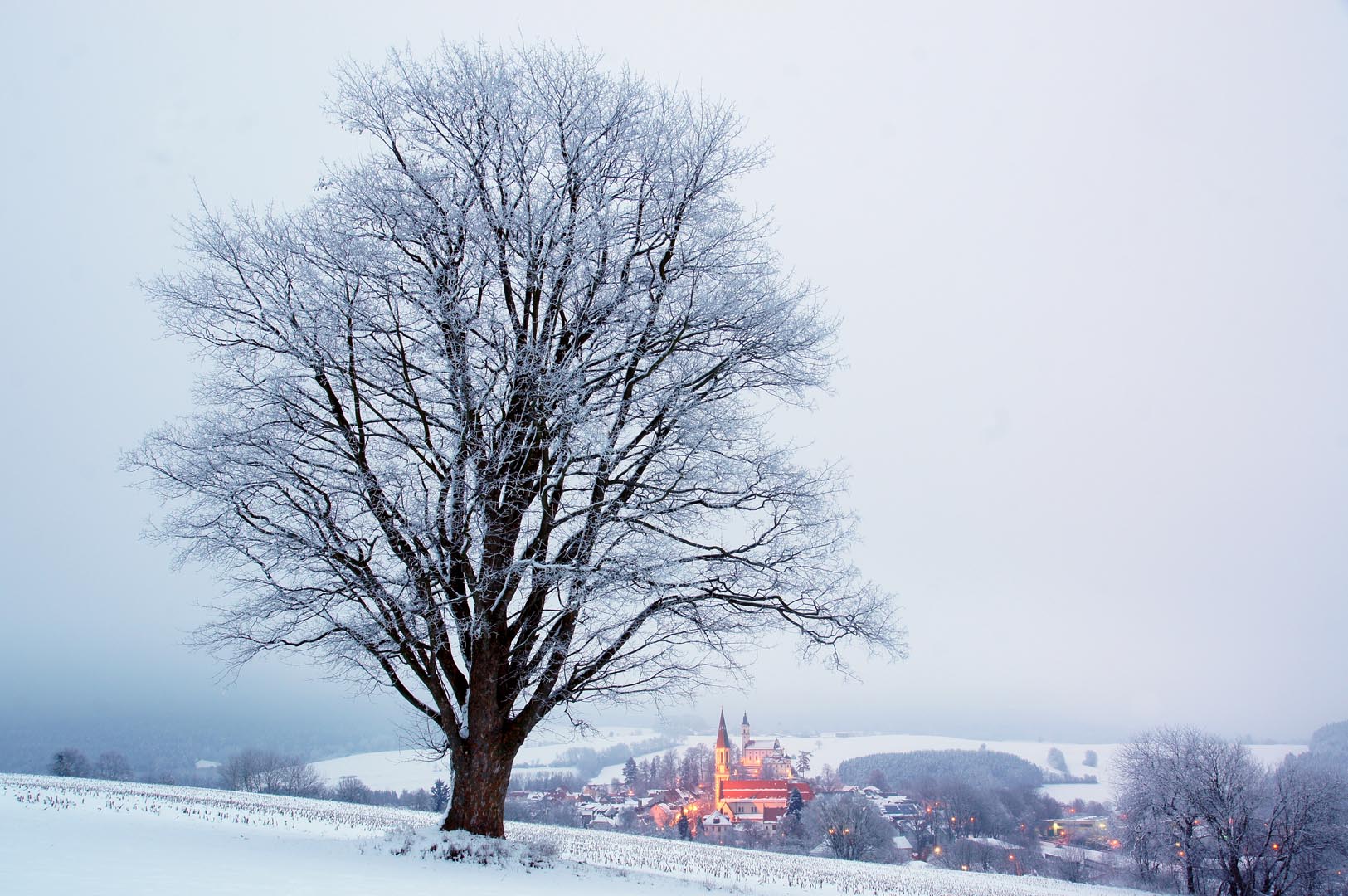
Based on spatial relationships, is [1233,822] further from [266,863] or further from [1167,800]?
[266,863]

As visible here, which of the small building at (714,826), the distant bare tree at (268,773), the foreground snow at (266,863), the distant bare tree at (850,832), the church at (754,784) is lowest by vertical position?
the church at (754,784)


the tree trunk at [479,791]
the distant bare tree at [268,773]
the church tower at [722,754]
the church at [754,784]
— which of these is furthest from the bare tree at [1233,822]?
the church tower at [722,754]

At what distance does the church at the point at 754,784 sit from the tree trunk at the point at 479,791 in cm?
9354

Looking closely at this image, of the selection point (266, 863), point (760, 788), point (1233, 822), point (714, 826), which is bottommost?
point (760, 788)

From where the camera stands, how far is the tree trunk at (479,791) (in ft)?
30.8

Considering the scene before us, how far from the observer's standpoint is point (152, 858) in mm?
6625

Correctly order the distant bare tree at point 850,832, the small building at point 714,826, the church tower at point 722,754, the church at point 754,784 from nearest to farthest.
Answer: the distant bare tree at point 850,832 → the small building at point 714,826 → the church at point 754,784 → the church tower at point 722,754

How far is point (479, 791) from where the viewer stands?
949 centimetres

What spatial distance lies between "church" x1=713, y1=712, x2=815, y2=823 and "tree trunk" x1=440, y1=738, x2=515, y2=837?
3683 inches

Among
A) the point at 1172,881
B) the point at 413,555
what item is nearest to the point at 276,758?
the point at 1172,881

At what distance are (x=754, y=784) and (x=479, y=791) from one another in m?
120

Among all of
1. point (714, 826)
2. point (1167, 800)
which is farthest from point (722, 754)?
point (1167, 800)

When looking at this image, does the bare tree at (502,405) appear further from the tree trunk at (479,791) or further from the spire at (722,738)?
the spire at (722,738)

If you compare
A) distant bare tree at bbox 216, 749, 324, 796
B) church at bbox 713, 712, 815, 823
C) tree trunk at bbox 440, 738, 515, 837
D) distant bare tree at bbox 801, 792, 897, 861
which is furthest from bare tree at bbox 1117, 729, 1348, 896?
church at bbox 713, 712, 815, 823
